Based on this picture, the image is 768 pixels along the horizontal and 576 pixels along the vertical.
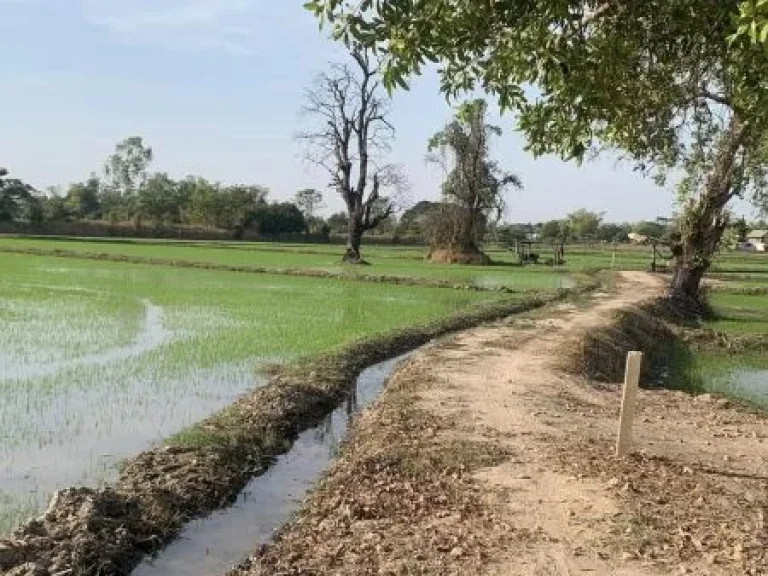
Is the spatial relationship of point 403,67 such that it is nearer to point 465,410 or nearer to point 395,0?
point 395,0

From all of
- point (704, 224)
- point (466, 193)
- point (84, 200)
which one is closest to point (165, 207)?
point (84, 200)

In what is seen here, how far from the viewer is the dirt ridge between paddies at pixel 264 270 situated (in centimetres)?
3255

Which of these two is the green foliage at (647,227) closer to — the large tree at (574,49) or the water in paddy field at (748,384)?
the water in paddy field at (748,384)

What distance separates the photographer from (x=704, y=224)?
25.2 m

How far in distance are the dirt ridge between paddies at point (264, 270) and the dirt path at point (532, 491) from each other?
19.7 metres

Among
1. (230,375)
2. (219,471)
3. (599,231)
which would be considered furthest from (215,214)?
(219,471)

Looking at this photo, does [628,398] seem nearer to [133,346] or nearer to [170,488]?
[170,488]

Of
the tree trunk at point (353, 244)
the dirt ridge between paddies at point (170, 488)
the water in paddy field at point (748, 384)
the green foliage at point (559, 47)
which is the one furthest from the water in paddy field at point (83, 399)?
the tree trunk at point (353, 244)

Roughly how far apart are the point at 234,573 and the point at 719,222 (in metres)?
22.9

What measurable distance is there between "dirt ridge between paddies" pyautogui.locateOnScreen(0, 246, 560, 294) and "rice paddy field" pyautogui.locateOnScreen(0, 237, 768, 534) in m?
0.42

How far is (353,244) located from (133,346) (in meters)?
29.9

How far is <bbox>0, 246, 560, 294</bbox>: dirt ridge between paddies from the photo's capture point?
32.5 metres

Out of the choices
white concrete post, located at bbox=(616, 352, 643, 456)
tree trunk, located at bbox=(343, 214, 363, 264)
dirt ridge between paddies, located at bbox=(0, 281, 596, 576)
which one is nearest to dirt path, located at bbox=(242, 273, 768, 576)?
white concrete post, located at bbox=(616, 352, 643, 456)

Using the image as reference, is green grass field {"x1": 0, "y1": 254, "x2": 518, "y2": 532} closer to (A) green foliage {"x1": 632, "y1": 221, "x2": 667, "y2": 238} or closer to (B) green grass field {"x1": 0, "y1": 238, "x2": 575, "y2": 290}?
(B) green grass field {"x1": 0, "y1": 238, "x2": 575, "y2": 290}
